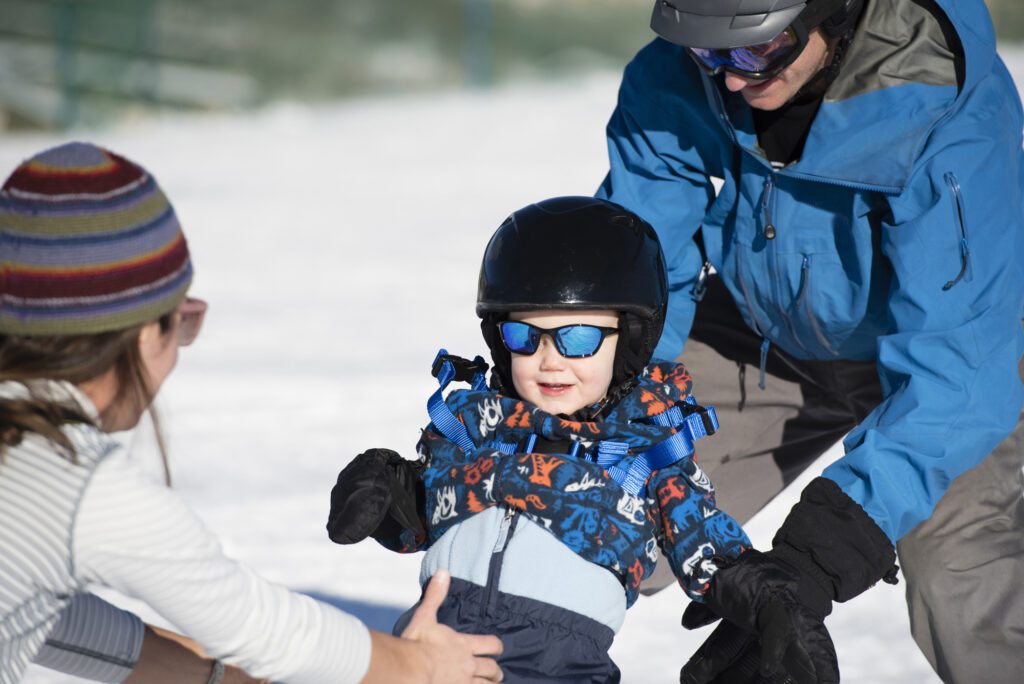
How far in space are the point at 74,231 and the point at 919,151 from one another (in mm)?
1858

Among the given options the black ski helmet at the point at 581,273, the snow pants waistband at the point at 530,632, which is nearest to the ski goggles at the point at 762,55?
the black ski helmet at the point at 581,273

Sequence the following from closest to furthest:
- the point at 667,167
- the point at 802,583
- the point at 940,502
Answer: the point at 802,583
the point at 940,502
the point at 667,167

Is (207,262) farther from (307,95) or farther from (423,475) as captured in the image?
(307,95)

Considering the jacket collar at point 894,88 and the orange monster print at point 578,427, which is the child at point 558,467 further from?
the jacket collar at point 894,88

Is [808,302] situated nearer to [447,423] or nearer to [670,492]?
[670,492]

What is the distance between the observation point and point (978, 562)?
339cm

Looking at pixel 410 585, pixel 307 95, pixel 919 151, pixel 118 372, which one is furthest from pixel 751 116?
pixel 307 95

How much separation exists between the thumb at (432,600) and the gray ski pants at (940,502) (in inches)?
48.1

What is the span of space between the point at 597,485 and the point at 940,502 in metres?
0.95

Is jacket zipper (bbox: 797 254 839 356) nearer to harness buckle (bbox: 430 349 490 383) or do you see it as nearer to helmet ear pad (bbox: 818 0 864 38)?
helmet ear pad (bbox: 818 0 864 38)

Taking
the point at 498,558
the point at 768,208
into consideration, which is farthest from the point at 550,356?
the point at 768,208

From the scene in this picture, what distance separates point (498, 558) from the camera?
2.95m

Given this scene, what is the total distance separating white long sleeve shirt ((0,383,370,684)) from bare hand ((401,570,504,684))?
11.5 inches

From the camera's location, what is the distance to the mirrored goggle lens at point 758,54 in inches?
126
